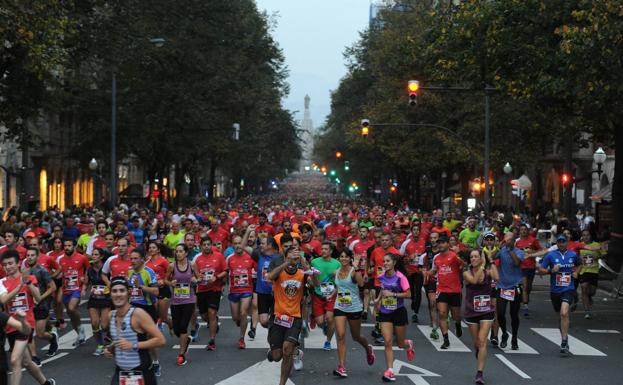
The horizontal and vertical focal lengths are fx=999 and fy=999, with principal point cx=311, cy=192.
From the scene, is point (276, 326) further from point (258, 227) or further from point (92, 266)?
point (258, 227)

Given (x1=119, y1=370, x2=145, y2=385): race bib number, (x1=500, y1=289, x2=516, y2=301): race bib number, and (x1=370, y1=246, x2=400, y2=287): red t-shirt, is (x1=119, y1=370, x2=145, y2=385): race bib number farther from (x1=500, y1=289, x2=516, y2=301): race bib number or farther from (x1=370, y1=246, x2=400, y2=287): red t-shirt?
(x1=370, y1=246, x2=400, y2=287): red t-shirt

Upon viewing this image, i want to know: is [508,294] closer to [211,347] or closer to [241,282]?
[241,282]

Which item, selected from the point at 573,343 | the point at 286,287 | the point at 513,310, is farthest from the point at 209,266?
the point at 573,343

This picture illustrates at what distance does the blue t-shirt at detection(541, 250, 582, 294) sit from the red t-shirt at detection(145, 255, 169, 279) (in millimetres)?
5794

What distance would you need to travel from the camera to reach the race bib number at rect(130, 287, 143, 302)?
43.7 ft

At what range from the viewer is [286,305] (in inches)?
467

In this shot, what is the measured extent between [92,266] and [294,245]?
4505mm

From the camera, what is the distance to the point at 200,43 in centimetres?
4597

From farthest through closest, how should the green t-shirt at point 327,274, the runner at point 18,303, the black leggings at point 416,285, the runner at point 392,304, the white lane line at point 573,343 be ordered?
the black leggings at point 416,285 → the white lane line at point 573,343 → the green t-shirt at point 327,274 → the runner at point 392,304 → the runner at point 18,303

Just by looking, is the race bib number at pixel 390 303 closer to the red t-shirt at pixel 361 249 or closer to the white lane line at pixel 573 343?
the white lane line at pixel 573 343

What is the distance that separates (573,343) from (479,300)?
3.78 metres

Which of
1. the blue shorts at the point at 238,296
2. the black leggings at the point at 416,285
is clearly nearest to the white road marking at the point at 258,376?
the blue shorts at the point at 238,296

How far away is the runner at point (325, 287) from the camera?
43.6 feet

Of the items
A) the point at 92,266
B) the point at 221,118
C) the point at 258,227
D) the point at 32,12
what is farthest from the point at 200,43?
the point at 92,266
